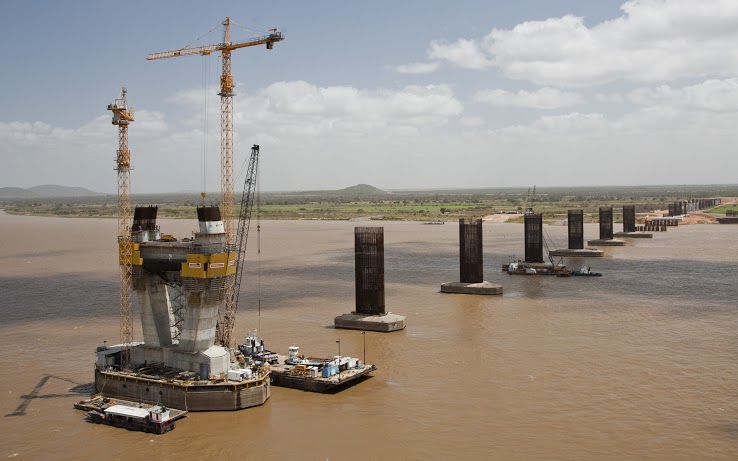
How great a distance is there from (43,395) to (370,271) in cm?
2332

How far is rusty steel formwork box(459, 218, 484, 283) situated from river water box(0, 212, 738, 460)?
3.39 meters

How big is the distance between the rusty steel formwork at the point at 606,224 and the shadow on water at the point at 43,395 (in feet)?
307

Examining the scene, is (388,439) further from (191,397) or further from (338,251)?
(338,251)

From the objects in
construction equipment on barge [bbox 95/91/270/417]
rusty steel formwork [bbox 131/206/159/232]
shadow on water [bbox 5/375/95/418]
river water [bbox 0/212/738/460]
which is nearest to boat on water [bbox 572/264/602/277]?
river water [bbox 0/212/738/460]

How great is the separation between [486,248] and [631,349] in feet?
225

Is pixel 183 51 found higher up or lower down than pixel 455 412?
higher up

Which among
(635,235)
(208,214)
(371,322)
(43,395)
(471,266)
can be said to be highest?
(208,214)

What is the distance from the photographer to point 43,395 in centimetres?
3509

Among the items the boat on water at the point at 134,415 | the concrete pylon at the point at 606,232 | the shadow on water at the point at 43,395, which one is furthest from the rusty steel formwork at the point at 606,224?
the boat on water at the point at 134,415

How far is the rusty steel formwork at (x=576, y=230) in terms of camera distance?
3837 inches

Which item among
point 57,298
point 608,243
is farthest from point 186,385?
point 608,243

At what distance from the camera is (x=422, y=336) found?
47344mm

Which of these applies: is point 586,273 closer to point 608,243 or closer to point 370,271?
point 370,271

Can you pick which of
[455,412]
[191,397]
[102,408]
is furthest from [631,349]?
[102,408]
